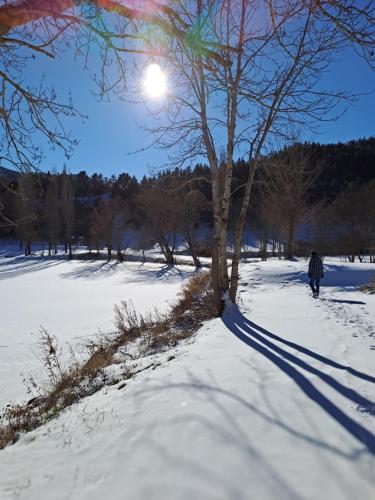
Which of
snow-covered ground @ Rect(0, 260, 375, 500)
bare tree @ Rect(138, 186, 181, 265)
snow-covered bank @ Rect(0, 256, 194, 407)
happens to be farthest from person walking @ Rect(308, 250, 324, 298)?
bare tree @ Rect(138, 186, 181, 265)

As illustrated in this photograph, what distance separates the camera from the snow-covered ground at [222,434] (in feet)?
7.44

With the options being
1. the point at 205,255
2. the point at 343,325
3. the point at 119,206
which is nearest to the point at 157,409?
the point at 343,325

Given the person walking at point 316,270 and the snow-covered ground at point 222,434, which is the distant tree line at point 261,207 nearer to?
the snow-covered ground at point 222,434

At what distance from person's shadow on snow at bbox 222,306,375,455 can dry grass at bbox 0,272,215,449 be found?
171cm

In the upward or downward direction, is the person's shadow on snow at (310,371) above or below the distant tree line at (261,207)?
below

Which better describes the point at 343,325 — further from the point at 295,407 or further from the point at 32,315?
the point at 32,315

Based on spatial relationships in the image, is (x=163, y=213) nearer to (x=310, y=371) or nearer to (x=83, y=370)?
(x=83, y=370)

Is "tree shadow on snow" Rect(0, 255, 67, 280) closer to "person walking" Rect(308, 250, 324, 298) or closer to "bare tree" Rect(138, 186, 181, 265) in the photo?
"bare tree" Rect(138, 186, 181, 265)

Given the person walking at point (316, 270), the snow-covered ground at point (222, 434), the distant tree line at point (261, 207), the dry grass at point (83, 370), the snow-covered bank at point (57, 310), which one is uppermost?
the distant tree line at point (261, 207)

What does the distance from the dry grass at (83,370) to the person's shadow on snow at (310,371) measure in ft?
5.60

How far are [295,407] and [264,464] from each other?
98 centimetres

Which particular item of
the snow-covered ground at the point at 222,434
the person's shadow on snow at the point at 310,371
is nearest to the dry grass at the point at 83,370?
the snow-covered ground at the point at 222,434

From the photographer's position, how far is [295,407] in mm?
3260

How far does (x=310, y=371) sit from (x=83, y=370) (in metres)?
3.89
